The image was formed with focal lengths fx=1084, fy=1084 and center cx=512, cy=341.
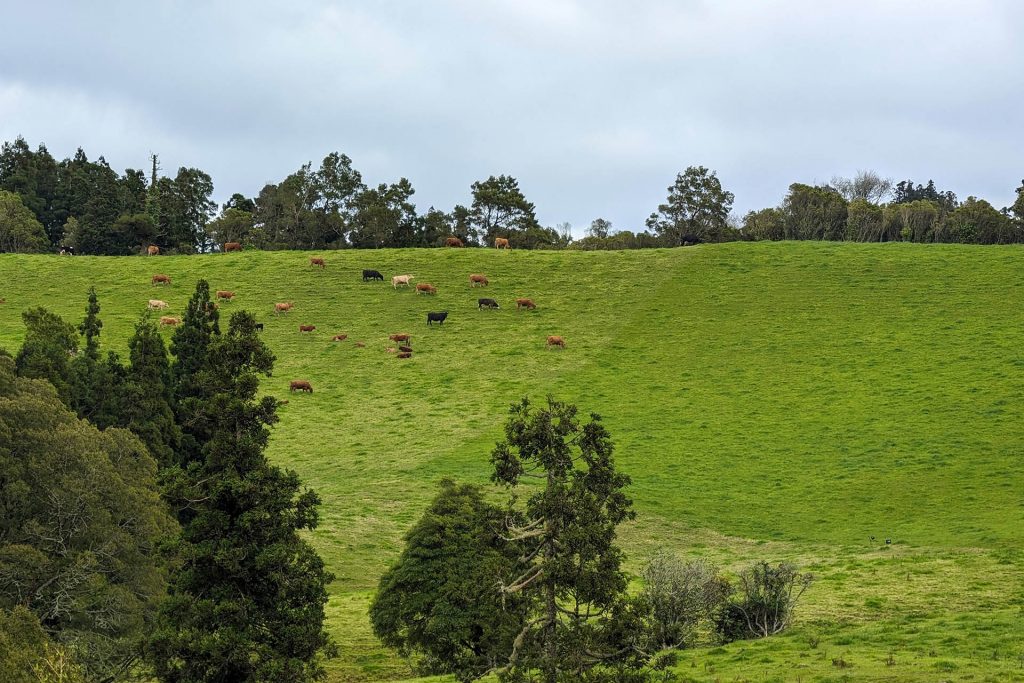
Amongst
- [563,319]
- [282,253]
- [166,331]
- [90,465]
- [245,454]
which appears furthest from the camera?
[282,253]

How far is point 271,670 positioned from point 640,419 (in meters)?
44.9

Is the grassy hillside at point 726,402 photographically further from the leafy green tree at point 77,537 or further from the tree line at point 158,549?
the tree line at point 158,549

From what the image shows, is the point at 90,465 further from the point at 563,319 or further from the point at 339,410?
the point at 563,319

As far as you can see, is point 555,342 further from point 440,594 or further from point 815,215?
point 815,215

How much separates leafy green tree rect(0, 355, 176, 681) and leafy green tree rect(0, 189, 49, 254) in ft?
364

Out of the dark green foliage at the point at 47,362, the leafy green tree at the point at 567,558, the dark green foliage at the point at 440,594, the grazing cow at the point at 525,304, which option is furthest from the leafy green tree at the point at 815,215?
the leafy green tree at the point at 567,558

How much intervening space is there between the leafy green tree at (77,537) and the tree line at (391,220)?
323ft

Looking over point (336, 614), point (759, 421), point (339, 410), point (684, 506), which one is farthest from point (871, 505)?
point (339, 410)

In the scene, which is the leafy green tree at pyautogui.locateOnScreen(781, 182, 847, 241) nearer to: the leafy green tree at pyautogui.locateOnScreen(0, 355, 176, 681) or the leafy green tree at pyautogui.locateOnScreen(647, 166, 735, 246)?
the leafy green tree at pyautogui.locateOnScreen(647, 166, 735, 246)

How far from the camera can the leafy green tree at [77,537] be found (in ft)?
104

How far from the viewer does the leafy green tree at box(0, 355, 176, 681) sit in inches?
1247

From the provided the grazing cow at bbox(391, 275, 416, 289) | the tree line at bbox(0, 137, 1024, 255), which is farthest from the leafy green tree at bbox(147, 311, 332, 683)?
the tree line at bbox(0, 137, 1024, 255)

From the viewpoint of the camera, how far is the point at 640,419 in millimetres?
69125

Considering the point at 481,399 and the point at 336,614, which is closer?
the point at 336,614
